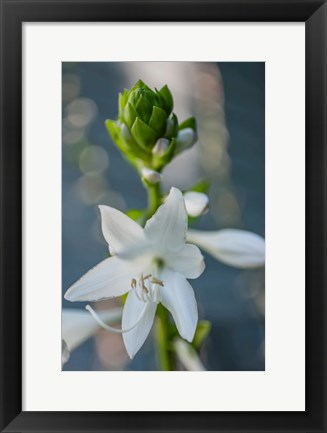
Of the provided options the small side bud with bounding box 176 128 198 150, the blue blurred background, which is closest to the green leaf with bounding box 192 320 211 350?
the blue blurred background

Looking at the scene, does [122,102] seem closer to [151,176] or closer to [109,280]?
[151,176]

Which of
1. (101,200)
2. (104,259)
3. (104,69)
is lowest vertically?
(104,259)

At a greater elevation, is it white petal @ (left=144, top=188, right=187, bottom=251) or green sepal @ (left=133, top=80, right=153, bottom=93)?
green sepal @ (left=133, top=80, right=153, bottom=93)

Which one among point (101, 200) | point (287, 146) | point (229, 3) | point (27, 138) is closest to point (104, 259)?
point (101, 200)

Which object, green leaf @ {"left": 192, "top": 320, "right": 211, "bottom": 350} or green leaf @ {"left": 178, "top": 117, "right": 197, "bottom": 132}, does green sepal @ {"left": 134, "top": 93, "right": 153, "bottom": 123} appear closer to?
green leaf @ {"left": 178, "top": 117, "right": 197, "bottom": 132}

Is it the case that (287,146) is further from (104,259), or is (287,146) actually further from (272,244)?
(104,259)

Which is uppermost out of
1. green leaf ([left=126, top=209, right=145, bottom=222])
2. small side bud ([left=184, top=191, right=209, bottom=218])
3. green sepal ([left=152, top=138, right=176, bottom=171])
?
green sepal ([left=152, top=138, right=176, bottom=171])
